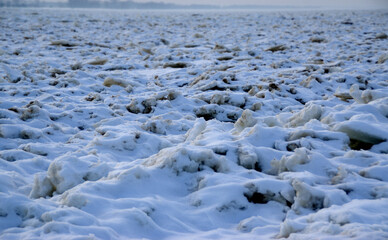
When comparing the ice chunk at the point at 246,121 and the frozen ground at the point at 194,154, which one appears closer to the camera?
the frozen ground at the point at 194,154

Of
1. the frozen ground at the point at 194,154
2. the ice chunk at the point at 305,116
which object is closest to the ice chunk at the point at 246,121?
the frozen ground at the point at 194,154

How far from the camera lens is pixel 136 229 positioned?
2.06m

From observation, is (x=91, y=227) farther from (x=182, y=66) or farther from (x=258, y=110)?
(x=182, y=66)

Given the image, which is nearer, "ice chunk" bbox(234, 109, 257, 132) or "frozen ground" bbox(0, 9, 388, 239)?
"frozen ground" bbox(0, 9, 388, 239)

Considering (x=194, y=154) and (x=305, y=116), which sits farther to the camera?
(x=305, y=116)

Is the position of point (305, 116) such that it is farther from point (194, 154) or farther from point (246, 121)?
point (194, 154)

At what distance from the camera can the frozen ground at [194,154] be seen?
81.9 inches

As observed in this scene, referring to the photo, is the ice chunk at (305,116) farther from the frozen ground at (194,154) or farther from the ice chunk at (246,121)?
the ice chunk at (246,121)

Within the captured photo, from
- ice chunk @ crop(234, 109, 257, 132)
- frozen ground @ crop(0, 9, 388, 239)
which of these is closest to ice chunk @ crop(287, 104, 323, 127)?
frozen ground @ crop(0, 9, 388, 239)

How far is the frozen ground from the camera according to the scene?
6.82 ft

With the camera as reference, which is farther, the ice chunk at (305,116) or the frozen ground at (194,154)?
the ice chunk at (305,116)

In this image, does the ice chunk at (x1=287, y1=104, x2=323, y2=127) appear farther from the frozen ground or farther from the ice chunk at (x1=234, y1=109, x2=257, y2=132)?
the ice chunk at (x1=234, y1=109, x2=257, y2=132)

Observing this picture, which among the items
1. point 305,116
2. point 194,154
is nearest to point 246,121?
point 305,116

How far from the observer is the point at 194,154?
8.87 feet
